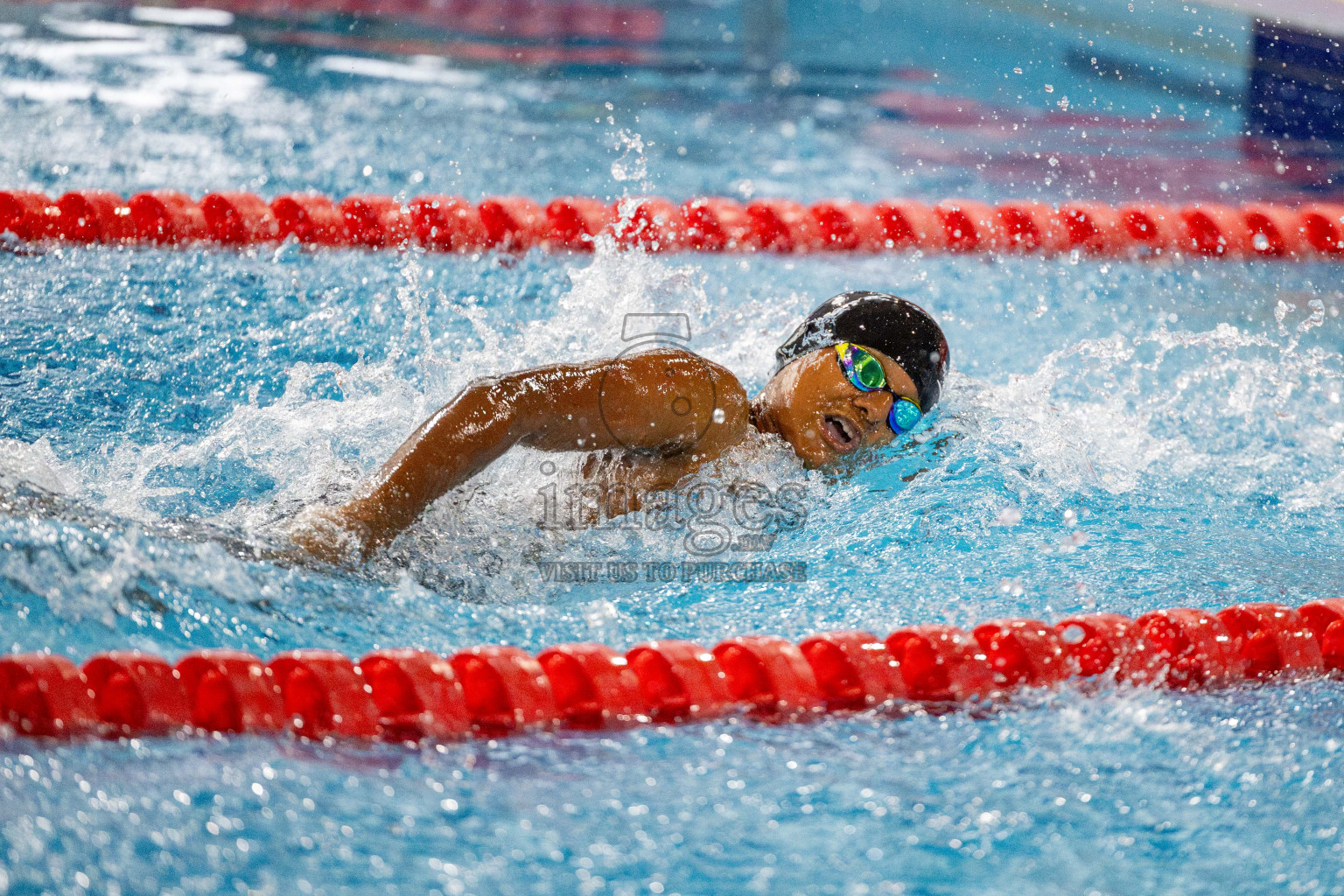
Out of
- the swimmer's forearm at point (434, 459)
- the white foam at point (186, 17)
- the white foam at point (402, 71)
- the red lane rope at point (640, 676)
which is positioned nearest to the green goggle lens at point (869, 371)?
the red lane rope at point (640, 676)

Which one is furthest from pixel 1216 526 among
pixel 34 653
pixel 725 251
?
pixel 34 653

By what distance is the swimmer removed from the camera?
1.88 meters

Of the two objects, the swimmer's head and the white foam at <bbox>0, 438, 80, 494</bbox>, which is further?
the swimmer's head

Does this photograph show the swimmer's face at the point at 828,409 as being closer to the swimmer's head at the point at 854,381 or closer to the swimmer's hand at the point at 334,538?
the swimmer's head at the point at 854,381

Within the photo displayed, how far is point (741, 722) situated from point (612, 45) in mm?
5575

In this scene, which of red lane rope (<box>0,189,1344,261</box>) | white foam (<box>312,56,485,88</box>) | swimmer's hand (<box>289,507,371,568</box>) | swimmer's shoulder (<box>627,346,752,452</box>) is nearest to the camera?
swimmer's hand (<box>289,507,371,568</box>)

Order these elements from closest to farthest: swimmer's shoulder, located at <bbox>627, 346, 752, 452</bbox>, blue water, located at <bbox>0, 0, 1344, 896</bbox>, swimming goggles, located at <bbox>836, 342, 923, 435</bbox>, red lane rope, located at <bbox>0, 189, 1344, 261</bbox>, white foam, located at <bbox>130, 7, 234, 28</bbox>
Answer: blue water, located at <bbox>0, 0, 1344, 896</bbox> < swimmer's shoulder, located at <bbox>627, 346, 752, 452</bbox> < swimming goggles, located at <bbox>836, 342, 923, 435</bbox> < red lane rope, located at <bbox>0, 189, 1344, 261</bbox> < white foam, located at <bbox>130, 7, 234, 28</bbox>

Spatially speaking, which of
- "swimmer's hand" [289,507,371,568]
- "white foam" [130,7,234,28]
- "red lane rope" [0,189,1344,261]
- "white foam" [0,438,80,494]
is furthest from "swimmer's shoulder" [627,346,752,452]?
"white foam" [130,7,234,28]

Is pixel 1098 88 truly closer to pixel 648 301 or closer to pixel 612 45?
pixel 612 45

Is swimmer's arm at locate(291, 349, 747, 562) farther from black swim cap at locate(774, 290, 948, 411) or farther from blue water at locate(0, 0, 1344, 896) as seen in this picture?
black swim cap at locate(774, 290, 948, 411)

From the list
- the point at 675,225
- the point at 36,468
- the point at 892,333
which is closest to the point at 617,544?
the point at 892,333

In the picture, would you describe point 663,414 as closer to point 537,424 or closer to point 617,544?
point 537,424

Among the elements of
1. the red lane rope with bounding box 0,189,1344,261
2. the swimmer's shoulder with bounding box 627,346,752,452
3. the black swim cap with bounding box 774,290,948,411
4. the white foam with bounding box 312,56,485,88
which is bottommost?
the swimmer's shoulder with bounding box 627,346,752,452

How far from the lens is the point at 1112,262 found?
396 cm
